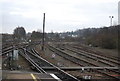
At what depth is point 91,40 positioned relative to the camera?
71500 millimetres

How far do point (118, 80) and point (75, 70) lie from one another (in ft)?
19.2

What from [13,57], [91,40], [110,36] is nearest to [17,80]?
[13,57]

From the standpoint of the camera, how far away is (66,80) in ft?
46.9

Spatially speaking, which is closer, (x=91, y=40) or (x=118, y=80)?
(x=118, y=80)

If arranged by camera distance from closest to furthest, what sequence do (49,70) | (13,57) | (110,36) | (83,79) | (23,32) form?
1. (83,79)
2. (49,70)
3. (13,57)
4. (110,36)
5. (23,32)

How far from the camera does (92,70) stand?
66.3ft

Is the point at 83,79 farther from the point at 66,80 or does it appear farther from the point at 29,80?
the point at 29,80

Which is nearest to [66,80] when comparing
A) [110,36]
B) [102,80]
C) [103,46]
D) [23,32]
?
[102,80]

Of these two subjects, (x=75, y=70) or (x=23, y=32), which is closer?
(x=75, y=70)

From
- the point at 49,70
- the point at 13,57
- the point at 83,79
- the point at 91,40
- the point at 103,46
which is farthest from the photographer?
the point at 91,40

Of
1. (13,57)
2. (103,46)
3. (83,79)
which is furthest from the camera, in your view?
(103,46)

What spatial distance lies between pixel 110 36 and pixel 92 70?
34.6 meters

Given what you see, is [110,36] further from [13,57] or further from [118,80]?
[118,80]

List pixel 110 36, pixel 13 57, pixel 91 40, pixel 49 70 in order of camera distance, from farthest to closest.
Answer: pixel 91 40, pixel 110 36, pixel 13 57, pixel 49 70
